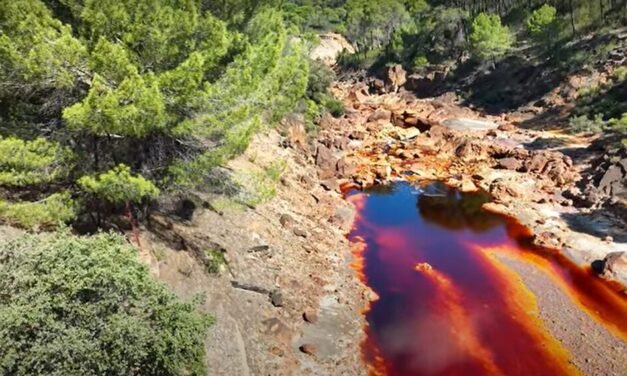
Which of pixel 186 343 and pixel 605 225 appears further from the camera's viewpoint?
pixel 605 225

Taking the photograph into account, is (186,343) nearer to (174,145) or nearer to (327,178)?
(174,145)

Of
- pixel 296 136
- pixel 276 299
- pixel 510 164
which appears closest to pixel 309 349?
pixel 276 299

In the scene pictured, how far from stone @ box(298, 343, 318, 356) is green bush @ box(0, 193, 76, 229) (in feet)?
29.1

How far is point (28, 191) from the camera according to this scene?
1617 centimetres

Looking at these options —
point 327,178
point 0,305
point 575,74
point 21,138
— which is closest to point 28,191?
point 21,138

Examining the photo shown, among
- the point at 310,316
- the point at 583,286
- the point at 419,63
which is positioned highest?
the point at 419,63

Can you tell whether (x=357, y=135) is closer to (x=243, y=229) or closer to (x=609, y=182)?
(x=609, y=182)

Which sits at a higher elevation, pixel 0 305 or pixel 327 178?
pixel 0 305

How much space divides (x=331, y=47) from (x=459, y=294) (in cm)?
10710

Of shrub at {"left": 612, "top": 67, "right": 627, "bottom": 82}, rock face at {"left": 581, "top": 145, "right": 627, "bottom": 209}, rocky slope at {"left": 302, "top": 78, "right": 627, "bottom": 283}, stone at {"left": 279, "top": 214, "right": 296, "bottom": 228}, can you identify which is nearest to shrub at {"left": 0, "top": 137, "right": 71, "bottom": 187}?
stone at {"left": 279, "top": 214, "right": 296, "bottom": 228}

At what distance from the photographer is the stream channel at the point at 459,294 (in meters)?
19.4

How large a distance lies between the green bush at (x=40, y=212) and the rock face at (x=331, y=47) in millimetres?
106007

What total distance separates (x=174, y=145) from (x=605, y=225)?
24891 mm

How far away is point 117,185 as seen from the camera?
1495 centimetres
